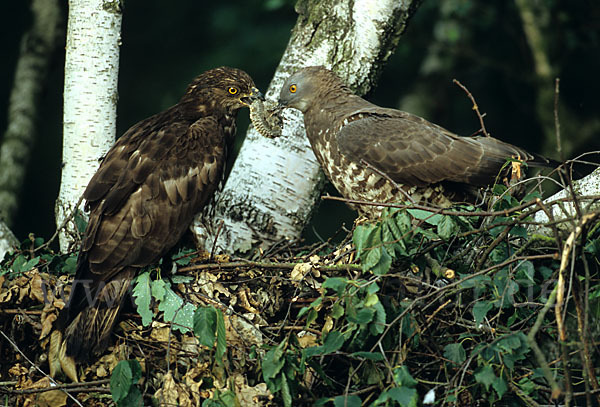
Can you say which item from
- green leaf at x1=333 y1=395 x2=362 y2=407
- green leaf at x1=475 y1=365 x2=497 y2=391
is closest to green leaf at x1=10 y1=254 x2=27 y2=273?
green leaf at x1=333 y1=395 x2=362 y2=407

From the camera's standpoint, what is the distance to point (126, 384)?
10.9ft

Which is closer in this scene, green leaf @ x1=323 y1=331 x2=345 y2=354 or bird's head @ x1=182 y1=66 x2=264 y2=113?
green leaf @ x1=323 y1=331 x2=345 y2=354

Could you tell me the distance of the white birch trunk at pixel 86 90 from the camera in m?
4.64

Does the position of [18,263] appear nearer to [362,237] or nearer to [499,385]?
[362,237]

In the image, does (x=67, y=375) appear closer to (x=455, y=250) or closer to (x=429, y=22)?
(x=455, y=250)

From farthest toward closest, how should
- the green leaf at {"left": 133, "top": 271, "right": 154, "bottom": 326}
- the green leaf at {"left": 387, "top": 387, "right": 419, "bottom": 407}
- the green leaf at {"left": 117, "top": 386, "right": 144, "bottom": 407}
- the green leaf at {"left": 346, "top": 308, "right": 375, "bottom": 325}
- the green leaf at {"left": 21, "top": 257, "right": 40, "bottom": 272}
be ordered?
the green leaf at {"left": 21, "top": 257, "right": 40, "bottom": 272} < the green leaf at {"left": 133, "top": 271, "right": 154, "bottom": 326} < the green leaf at {"left": 117, "top": 386, "right": 144, "bottom": 407} < the green leaf at {"left": 346, "top": 308, "right": 375, "bottom": 325} < the green leaf at {"left": 387, "top": 387, "right": 419, "bottom": 407}

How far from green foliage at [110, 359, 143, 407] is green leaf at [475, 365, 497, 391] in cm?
143

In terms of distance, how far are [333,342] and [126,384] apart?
2.99 feet

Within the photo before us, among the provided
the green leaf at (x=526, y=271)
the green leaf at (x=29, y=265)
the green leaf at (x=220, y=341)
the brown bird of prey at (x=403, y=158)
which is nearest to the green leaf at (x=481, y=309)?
the green leaf at (x=526, y=271)

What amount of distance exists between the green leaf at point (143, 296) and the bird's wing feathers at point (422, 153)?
4.49ft

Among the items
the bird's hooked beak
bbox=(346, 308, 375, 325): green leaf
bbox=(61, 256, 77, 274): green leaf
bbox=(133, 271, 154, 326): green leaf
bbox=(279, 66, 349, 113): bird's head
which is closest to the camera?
bbox=(346, 308, 375, 325): green leaf

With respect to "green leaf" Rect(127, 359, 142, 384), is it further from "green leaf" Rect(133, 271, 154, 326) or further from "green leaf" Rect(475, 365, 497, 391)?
"green leaf" Rect(475, 365, 497, 391)

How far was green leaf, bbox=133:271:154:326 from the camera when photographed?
372 centimetres

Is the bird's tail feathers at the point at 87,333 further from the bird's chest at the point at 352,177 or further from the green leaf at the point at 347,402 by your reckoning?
the bird's chest at the point at 352,177
